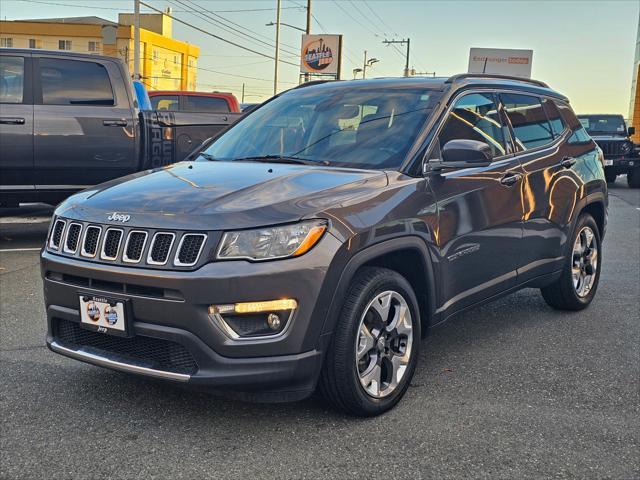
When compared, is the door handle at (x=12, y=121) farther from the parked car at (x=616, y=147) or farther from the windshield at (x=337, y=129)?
the parked car at (x=616, y=147)

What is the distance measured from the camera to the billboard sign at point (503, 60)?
33.5 meters

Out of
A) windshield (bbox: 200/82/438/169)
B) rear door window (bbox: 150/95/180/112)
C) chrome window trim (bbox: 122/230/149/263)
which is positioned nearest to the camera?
chrome window trim (bbox: 122/230/149/263)

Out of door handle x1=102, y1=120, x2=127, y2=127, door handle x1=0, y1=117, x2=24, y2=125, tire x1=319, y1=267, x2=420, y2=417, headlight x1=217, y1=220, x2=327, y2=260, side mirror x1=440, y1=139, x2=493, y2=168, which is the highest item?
door handle x1=102, y1=120, x2=127, y2=127

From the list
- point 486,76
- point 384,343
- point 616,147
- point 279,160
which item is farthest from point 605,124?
point 384,343

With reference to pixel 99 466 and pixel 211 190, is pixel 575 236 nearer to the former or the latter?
pixel 211 190

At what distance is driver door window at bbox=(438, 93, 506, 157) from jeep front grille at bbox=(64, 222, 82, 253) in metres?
1.98

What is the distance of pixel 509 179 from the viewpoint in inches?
173

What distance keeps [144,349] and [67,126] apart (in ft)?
16.5

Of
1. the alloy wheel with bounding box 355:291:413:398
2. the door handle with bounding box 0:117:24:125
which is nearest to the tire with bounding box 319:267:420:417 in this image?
the alloy wheel with bounding box 355:291:413:398

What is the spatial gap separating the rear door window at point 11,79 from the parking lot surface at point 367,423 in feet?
11.1

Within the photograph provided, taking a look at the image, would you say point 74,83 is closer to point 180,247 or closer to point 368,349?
point 180,247

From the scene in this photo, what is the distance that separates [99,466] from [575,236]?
12.5 feet

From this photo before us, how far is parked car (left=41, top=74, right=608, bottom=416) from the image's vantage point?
9.64ft

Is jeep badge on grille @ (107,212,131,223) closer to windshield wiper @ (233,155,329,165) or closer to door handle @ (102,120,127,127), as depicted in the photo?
windshield wiper @ (233,155,329,165)
